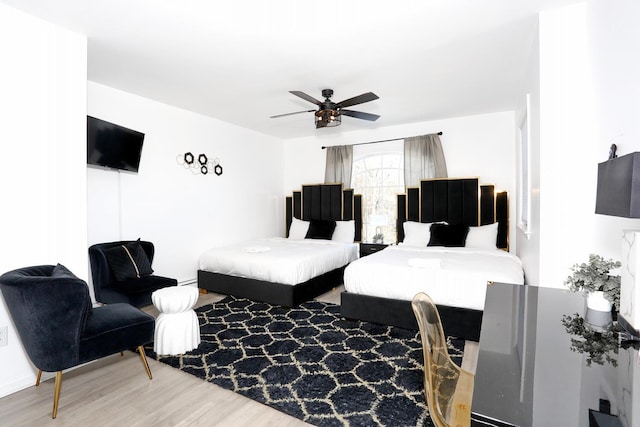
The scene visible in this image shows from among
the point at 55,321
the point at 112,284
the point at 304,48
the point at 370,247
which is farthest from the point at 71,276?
the point at 370,247

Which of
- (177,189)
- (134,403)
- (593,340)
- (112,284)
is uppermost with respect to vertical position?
(177,189)

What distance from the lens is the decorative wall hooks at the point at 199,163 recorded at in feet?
15.2

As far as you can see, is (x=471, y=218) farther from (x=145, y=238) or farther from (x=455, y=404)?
(x=145, y=238)

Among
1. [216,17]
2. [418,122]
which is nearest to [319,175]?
[418,122]

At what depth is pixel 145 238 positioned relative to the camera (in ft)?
13.5

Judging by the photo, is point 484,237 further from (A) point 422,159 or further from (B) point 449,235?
(A) point 422,159

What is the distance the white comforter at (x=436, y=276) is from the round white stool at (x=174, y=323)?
5.18ft

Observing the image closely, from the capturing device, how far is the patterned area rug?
1.98 m

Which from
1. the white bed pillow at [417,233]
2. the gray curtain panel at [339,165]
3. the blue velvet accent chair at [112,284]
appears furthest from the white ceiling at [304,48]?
the blue velvet accent chair at [112,284]

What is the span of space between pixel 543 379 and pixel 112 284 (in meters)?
3.72

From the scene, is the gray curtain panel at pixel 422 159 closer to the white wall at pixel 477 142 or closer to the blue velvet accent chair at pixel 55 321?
the white wall at pixel 477 142

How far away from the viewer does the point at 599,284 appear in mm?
1519

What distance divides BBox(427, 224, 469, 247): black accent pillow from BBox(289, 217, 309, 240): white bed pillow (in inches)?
90.3

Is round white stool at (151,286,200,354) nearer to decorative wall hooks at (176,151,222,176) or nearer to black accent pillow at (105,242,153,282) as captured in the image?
black accent pillow at (105,242,153,282)
